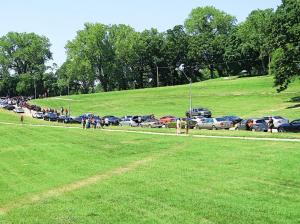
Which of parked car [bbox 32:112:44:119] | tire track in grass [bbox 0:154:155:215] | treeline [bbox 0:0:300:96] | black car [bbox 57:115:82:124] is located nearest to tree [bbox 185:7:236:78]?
treeline [bbox 0:0:300:96]

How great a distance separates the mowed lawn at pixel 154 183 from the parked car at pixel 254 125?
1237 centimetres

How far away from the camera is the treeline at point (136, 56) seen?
139500mm

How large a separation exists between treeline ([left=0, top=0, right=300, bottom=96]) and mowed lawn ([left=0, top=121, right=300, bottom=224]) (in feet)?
316

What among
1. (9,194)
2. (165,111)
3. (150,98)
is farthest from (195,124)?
(150,98)

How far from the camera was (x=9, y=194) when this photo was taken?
74.0 ft

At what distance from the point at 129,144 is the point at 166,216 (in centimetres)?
2241

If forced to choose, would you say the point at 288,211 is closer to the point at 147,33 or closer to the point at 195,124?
the point at 195,124

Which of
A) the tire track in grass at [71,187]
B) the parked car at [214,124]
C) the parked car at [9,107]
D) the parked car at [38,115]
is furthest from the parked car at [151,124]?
the parked car at [9,107]

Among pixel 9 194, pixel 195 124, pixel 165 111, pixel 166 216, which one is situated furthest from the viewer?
pixel 165 111

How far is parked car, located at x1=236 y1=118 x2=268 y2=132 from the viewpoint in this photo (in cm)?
4944

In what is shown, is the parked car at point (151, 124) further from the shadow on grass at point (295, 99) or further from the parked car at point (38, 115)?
the parked car at point (38, 115)

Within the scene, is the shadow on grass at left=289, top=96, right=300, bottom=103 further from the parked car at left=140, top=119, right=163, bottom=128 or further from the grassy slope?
the parked car at left=140, top=119, right=163, bottom=128

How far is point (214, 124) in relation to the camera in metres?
55.8

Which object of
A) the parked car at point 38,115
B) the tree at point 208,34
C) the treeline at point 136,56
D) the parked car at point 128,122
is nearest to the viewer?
the parked car at point 128,122
